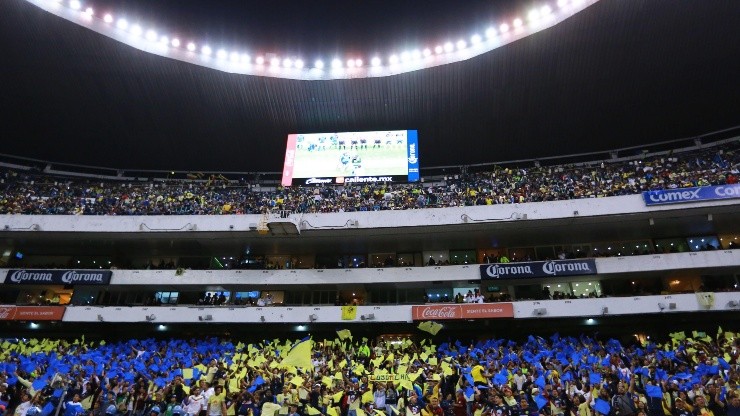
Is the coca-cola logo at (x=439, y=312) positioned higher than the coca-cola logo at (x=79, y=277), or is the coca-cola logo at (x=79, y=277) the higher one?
the coca-cola logo at (x=79, y=277)

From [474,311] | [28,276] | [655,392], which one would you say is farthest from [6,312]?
[655,392]

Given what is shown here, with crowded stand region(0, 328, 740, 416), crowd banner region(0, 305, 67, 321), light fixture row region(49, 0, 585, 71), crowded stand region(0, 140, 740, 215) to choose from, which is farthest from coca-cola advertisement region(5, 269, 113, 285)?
light fixture row region(49, 0, 585, 71)

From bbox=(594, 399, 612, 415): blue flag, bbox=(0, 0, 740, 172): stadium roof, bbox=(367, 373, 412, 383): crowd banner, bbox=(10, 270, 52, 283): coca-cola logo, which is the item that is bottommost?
bbox=(594, 399, 612, 415): blue flag

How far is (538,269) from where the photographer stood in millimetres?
27859

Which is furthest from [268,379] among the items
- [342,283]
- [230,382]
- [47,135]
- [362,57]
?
[47,135]

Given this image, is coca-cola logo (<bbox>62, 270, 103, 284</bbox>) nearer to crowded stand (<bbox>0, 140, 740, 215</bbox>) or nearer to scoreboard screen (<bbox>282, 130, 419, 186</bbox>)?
crowded stand (<bbox>0, 140, 740, 215</bbox>)

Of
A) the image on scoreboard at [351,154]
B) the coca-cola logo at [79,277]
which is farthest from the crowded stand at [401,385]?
the image on scoreboard at [351,154]

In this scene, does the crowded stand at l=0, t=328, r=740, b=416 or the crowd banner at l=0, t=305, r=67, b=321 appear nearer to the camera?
the crowded stand at l=0, t=328, r=740, b=416

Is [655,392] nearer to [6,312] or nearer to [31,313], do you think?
[31,313]

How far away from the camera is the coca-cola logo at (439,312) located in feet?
88.7

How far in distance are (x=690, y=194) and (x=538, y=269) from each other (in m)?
9.02

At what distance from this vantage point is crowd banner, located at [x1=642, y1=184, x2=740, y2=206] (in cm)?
2458

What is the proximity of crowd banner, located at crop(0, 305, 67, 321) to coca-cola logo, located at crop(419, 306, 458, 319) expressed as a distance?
75.9 feet

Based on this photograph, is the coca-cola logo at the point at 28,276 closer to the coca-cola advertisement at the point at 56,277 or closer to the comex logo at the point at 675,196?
the coca-cola advertisement at the point at 56,277
